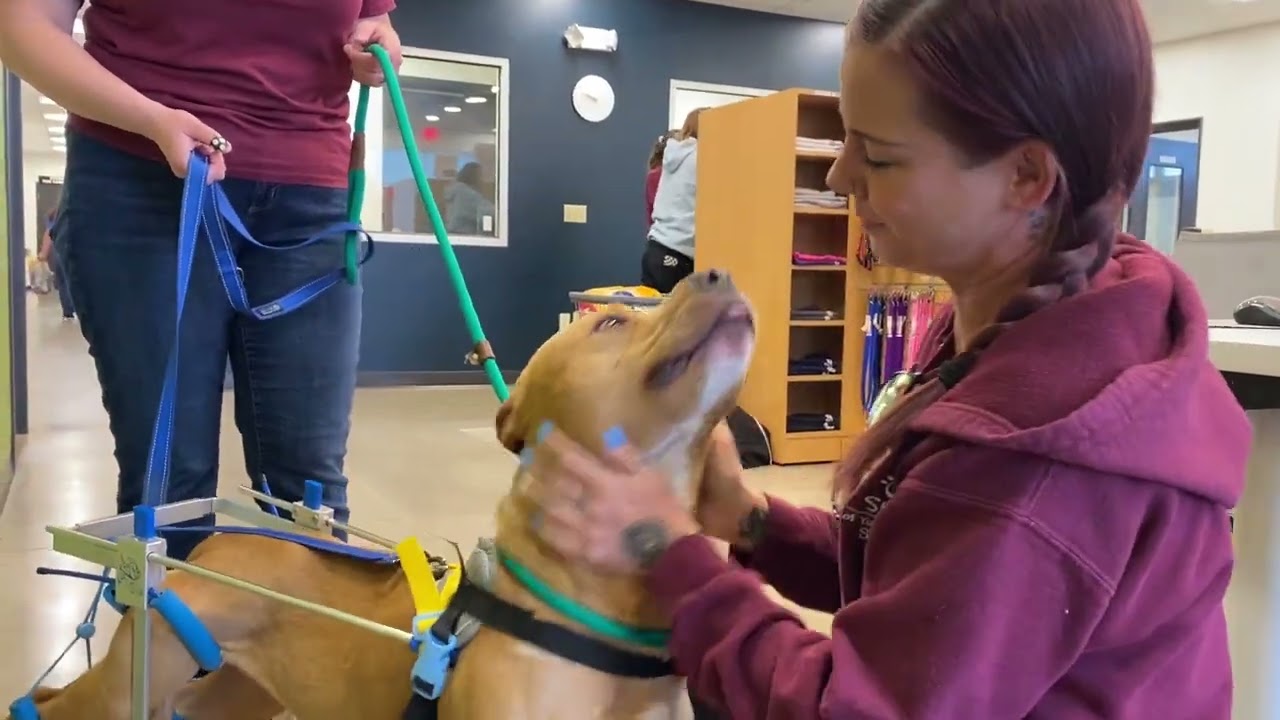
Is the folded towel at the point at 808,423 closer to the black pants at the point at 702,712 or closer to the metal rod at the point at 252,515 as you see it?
the metal rod at the point at 252,515

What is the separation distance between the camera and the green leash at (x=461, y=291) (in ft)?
3.67

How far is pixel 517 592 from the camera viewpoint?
1.14 m

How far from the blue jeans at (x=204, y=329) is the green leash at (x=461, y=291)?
33 mm

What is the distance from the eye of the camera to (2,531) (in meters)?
3.07

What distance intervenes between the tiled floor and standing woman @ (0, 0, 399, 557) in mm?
900

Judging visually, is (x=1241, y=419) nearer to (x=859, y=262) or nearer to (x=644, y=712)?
(x=644, y=712)

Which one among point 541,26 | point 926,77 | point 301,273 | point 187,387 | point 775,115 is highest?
point 541,26

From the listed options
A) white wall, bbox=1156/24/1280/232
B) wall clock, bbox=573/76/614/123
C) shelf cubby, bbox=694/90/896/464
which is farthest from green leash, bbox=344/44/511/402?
white wall, bbox=1156/24/1280/232

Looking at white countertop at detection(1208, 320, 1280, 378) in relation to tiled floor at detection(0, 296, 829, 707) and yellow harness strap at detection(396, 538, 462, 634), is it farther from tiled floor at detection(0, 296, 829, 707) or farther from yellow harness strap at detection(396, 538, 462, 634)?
tiled floor at detection(0, 296, 829, 707)

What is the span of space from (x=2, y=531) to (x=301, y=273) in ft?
6.96

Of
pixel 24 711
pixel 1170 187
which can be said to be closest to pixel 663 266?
pixel 24 711

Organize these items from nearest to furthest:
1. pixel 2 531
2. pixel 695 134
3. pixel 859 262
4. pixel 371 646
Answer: pixel 371 646 → pixel 2 531 → pixel 859 262 → pixel 695 134

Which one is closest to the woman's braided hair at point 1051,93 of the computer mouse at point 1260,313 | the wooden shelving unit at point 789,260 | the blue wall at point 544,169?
the computer mouse at point 1260,313

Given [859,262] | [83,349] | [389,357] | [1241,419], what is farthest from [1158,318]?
[83,349]
